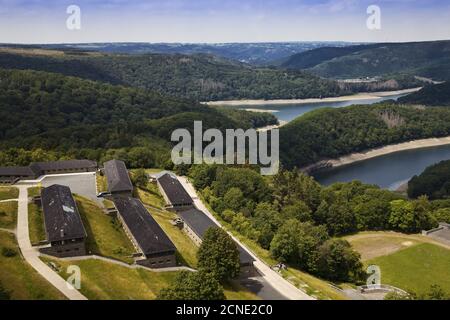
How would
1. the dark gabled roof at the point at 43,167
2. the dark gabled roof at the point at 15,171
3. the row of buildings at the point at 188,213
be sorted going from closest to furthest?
the row of buildings at the point at 188,213 < the dark gabled roof at the point at 15,171 < the dark gabled roof at the point at 43,167

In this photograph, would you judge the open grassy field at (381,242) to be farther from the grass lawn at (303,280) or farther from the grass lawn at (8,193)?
the grass lawn at (8,193)

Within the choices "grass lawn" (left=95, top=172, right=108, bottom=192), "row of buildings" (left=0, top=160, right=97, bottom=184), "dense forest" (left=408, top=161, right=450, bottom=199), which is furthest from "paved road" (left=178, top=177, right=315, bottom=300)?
"dense forest" (left=408, top=161, right=450, bottom=199)

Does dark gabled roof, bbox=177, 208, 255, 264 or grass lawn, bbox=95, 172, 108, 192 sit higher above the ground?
grass lawn, bbox=95, 172, 108, 192

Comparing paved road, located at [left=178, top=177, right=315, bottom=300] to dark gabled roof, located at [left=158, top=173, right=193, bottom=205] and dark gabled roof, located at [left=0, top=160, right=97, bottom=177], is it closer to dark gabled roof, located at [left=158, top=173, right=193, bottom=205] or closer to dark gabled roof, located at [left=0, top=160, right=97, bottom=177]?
dark gabled roof, located at [left=158, top=173, right=193, bottom=205]

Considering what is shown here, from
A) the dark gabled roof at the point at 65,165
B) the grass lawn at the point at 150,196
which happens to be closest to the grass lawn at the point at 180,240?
the grass lawn at the point at 150,196
